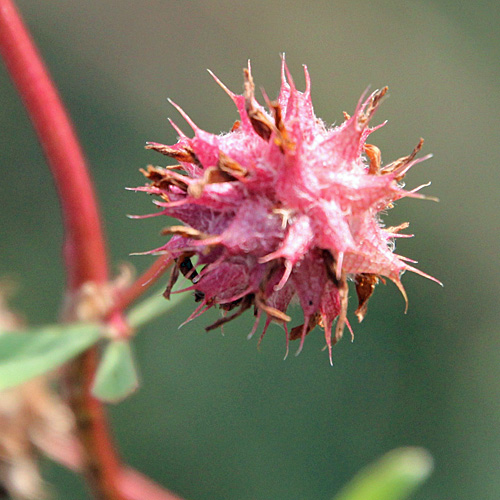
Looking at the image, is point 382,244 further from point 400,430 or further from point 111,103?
point 111,103

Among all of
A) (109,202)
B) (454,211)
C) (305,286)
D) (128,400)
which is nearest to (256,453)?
(128,400)

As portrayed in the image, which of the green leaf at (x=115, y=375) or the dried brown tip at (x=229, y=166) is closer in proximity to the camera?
the dried brown tip at (x=229, y=166)

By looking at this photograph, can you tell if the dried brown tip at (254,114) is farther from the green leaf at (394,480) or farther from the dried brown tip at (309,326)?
the green leaf at (394,480)

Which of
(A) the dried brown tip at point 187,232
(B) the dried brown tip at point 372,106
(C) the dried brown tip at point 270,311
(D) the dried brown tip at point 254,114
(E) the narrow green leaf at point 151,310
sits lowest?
(C) the dried brown tip at point 270,311

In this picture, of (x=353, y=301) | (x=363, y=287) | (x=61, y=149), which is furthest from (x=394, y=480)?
(x=353, y=301)

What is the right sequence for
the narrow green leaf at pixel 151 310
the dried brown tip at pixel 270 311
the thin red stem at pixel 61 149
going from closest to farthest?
1. the dried brown tip at pixel 270 311
2. the thin red stem at pixel 61 149
3. the narrow green leaf at pixel 151 310

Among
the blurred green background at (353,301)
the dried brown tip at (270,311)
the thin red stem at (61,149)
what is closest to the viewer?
the dried brown tip at (270,311)

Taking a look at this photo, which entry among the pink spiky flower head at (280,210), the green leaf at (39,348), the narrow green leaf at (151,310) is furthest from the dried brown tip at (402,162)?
the green leaf at (39,348)

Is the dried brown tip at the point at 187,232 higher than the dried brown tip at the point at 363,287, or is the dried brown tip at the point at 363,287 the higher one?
the dried brown tip at the point at 187,232
